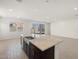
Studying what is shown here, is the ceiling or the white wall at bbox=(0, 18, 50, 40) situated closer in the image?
the ceiling

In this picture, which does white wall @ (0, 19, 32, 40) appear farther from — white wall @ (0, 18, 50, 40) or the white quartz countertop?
the white quartz countertop

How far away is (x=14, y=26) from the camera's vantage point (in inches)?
579

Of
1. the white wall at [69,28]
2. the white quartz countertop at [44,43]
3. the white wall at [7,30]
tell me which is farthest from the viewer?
the white wall at [7,30]

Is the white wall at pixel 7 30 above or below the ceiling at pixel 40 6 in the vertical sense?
below

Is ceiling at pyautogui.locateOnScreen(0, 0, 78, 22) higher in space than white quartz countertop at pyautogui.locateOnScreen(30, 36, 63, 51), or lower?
higher

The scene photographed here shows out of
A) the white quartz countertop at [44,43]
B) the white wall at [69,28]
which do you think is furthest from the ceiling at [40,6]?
the white wall at [69,28]

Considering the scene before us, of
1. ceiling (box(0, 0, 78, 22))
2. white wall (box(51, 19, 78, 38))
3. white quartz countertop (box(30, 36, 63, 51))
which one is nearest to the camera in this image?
white quartz countertop (box(30, 36, 63, 51))

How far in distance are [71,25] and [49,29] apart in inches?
289

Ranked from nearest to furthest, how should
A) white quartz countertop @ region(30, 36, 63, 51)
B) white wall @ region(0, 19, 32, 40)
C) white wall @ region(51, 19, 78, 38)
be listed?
white quartz countertop @ region(30, 36, 63, 51), white wall @ region(51, 19, 78, 38), white wall @ region(0, 19, 32, 40)

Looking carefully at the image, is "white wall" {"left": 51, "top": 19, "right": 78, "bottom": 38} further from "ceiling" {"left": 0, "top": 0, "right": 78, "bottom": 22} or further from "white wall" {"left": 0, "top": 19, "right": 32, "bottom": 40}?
"white wall" {"left": 0, "top": 19, "right": 32, "bottom": 40}

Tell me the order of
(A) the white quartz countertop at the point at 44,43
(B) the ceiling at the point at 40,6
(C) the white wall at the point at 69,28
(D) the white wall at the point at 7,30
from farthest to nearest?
(D) the white wall at the point at 7,30, (C) the white wall at the point at 69,28, (B) the ceiling at the point at 40,6, (A) the white quartz countertop at the point at 44,43

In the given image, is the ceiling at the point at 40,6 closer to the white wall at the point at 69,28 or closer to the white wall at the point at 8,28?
the white wall at the point at 69,28

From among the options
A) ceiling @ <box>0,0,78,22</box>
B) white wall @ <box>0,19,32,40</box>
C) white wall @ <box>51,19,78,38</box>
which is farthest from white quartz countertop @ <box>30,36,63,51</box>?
white wall @ <box>0,19,32,40</box>

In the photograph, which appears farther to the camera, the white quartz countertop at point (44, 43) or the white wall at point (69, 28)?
the white wall at point (69, 28)
